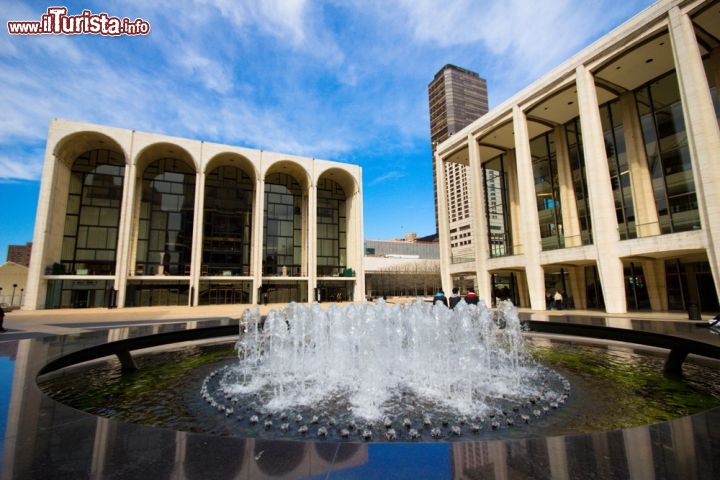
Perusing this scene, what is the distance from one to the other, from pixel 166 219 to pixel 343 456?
39663 millimetres

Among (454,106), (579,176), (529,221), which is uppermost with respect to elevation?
(454,106)

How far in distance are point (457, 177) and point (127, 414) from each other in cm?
12874

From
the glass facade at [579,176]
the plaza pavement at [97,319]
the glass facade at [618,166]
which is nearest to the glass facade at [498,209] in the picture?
the glass facade at [579,176]

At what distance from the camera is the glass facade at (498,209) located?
2839cm

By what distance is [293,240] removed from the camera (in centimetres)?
4159

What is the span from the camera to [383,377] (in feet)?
21.2

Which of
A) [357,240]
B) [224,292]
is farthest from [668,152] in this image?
[224,292]

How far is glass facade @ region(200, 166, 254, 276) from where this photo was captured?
37.5 metres

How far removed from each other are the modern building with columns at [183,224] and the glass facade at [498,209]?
1621 centimetres

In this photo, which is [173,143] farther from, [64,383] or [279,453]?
[279,453]

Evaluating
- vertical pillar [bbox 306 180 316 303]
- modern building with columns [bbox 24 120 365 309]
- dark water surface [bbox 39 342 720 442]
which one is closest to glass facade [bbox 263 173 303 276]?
modern building with columns [bbox 24 120 365 309]

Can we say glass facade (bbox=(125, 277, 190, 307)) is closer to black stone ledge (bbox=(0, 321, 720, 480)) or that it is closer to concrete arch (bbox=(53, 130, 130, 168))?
concrete arch (bbox=(53, 130, 130, 168))

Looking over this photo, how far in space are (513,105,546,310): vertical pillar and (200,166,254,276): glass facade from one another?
29308 millimetres

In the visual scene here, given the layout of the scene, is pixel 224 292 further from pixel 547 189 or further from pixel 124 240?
pixel 547 189
